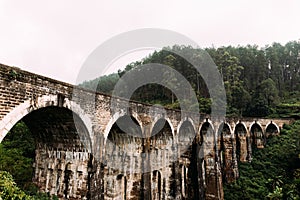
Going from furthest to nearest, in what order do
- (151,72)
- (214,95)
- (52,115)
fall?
1. (151,72)
2. (214,95)
3. (52,115)

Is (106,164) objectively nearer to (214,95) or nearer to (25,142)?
(25,142)

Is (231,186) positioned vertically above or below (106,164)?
below

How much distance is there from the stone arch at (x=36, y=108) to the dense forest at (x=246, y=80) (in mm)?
20693

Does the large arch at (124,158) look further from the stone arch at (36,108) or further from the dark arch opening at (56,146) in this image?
the stone arch at (36,108)

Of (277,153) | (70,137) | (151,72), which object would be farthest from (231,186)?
(151,72)

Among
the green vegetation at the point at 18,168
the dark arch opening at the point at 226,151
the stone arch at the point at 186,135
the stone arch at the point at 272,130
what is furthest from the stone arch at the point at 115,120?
the stone arch at the point at 272,130

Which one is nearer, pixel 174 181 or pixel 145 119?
pixel 145 119

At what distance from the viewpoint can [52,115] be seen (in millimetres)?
8344

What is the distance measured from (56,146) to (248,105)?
28.2 m

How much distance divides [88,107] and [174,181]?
8.32 meters

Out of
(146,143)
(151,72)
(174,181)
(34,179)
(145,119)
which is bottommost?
(174,181)

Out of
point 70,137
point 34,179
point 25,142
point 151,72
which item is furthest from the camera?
point 151,72

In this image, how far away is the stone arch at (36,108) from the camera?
5903mm

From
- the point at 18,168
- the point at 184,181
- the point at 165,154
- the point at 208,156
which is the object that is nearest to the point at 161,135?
the point at 165,154
